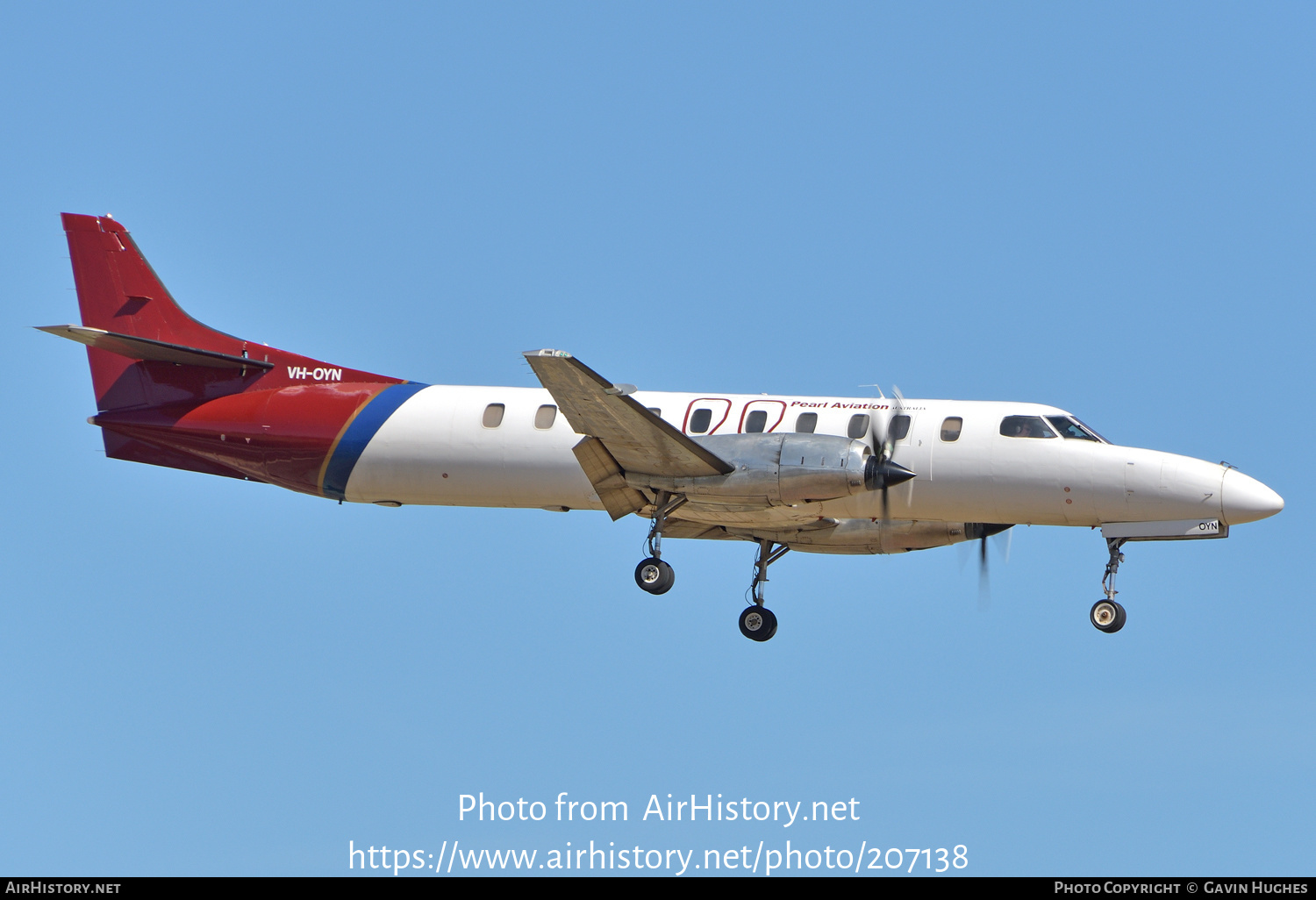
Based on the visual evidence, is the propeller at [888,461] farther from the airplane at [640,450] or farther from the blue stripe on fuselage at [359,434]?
the blue stripe on fuselage at [359,434]

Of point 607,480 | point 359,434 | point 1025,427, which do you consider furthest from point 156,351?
point 1025,427

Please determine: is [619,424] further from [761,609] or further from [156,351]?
[156,351]

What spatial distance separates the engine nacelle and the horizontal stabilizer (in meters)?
8.53

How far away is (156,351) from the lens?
31.5 metres

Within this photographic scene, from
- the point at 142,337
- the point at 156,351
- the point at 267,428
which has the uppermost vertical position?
the point at 142,337

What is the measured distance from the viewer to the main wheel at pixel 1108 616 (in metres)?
27.8

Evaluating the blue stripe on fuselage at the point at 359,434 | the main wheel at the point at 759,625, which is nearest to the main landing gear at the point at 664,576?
the main wheel at the point at 759,625

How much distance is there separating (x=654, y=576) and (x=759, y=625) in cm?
361

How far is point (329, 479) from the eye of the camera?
1215 inches

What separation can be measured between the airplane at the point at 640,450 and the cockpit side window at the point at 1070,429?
29 millimetres

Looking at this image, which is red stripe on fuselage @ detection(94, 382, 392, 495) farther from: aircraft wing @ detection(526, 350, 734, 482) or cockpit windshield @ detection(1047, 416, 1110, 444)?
cockpit windshield @ detection(1047, 416, 1110, 444)

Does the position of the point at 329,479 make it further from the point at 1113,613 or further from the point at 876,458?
the point at 1113,613

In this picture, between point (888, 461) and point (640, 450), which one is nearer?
point (888, 461)

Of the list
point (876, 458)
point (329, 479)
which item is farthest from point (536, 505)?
point (876, 458)
